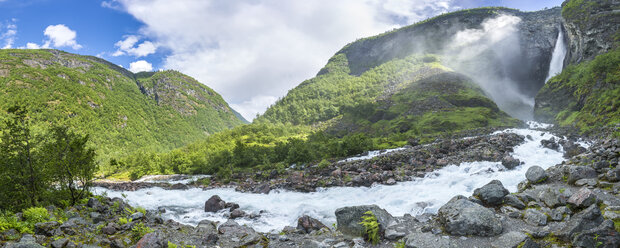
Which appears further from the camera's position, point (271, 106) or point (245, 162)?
point (271, 106)

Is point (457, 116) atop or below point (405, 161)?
atop

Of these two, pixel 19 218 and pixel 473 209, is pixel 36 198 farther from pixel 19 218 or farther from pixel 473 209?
pixel 473 209

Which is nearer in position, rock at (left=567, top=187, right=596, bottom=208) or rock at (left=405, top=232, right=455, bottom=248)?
rock at (left=405, top=232, right=455, bottom=248)

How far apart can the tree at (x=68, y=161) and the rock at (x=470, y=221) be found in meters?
19.9

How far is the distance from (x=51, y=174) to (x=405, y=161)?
32699 mm

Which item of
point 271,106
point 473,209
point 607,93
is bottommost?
point 473,209

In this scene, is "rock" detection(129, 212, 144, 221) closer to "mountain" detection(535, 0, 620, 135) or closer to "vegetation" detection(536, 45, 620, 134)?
"vegetation" detection(536, 45, 620, 134)

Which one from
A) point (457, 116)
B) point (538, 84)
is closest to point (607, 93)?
point (457, 116)

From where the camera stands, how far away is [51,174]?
1567cm

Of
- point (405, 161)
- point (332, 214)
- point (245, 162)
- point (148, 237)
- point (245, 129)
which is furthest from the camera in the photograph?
point (245, 129)

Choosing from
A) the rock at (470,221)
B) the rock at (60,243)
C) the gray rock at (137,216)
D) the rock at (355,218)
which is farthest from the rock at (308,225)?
the rock at (60,243)

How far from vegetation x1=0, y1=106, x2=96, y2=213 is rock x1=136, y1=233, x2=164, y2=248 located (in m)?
9.16

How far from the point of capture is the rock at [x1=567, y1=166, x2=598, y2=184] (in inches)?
476

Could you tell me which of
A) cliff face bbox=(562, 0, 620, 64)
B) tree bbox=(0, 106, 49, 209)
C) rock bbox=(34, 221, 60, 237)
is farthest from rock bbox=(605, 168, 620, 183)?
cliff face bbox=(562, 0, 620, 64)
